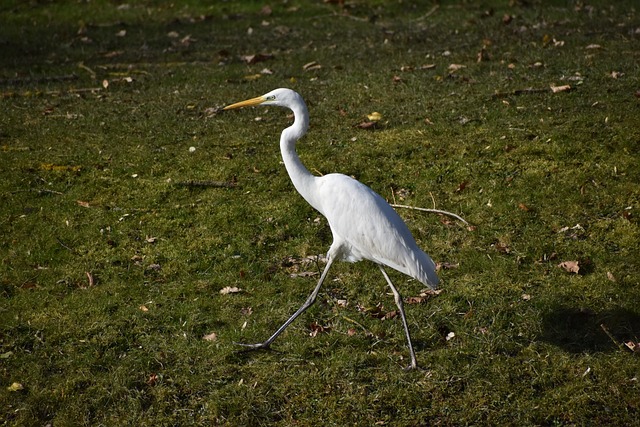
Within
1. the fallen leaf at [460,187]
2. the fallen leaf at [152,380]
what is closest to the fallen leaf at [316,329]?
the fallen leaf at [152,380]

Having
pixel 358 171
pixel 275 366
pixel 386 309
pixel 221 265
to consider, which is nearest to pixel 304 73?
A: pixel 358 171

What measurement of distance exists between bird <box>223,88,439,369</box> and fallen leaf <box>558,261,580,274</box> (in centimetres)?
152

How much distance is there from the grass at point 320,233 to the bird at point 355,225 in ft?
1.62

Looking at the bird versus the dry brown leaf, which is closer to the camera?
the bird

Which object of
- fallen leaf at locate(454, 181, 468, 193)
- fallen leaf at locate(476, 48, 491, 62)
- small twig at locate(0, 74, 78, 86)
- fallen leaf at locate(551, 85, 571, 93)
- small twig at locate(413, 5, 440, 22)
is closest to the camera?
fallen leaf at locate(454, 181, 468, 193)

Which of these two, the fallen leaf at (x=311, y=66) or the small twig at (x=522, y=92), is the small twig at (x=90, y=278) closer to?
the small twig at (x=522, y=92)

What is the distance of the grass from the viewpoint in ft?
17.7

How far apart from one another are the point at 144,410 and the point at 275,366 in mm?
968

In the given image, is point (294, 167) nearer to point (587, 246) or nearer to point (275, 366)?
point (275, 366)

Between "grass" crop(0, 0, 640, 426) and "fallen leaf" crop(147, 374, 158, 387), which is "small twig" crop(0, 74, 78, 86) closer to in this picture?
"grass" crop(0, 0, 640, 426)

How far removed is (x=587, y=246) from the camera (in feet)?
22.9

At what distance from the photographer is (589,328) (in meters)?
5.91

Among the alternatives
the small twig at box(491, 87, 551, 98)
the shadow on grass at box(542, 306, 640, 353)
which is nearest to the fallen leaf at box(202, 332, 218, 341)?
the shadow on grass at box(542, 306, 640, 353)

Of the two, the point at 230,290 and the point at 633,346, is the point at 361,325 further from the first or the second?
the point at 633,346
